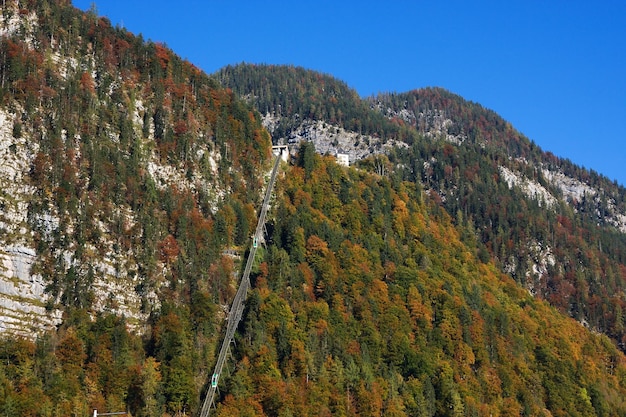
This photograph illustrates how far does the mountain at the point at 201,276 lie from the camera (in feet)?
382

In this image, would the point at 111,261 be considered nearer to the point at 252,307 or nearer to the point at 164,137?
the point at 252,307

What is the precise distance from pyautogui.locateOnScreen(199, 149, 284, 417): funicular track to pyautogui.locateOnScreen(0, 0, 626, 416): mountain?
4.31ft

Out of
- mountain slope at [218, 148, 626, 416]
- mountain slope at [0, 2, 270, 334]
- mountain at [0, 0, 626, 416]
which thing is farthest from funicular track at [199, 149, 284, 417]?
mountain slope at [0, 2, 270, 334]

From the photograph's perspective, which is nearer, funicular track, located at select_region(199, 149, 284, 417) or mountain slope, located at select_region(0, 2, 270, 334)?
funicular track, located at select_region(199, 149, 284, 417)

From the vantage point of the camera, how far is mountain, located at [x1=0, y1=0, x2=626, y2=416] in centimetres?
11631

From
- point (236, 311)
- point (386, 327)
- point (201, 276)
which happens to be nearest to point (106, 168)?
point (201, 276)

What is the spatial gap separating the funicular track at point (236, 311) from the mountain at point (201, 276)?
4.31ft

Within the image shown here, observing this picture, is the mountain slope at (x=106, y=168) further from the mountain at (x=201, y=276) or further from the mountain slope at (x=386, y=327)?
the mountain slope at (x=386, y=327)

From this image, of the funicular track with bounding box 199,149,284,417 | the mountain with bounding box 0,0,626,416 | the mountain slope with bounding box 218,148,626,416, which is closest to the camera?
the mountain with bounding box 0,0,626,416

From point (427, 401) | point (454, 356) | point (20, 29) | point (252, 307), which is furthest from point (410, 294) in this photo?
point (20, 29)

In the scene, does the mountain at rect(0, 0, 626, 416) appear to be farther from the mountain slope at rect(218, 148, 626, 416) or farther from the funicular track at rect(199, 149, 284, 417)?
the funicular track at rect(199, 149, 284, 417)

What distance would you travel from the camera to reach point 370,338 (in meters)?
140

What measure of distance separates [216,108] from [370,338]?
64.5 m

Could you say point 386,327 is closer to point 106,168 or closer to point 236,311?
point 236,311
